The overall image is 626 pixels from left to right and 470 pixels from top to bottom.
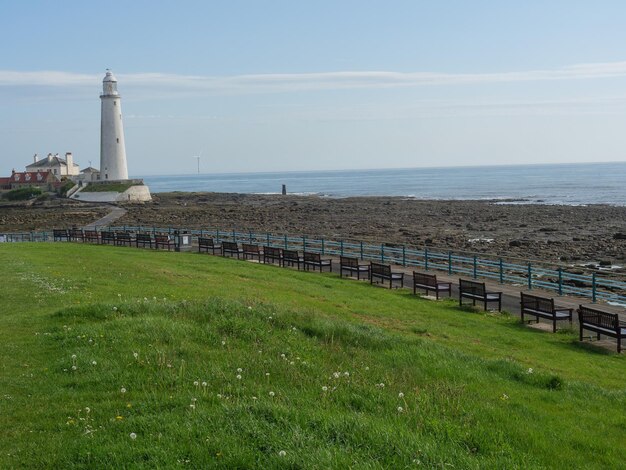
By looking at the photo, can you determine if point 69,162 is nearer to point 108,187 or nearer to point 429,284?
point 108,187

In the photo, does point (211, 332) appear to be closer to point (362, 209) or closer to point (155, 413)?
point (155, 413)

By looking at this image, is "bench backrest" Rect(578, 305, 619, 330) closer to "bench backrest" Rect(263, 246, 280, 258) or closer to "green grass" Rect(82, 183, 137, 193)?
"bench backrest" Rect(263, 246, 280, 258)

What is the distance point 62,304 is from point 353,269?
12328 mm

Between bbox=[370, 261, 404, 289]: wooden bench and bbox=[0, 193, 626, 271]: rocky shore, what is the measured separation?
47.3 ft

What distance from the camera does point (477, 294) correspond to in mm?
18422

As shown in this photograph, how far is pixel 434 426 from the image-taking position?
674cm

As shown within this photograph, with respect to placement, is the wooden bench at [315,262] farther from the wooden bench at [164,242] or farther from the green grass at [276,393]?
the green grass at [276,393]

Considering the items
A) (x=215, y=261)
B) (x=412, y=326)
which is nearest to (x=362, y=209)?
(x=215, y=261)

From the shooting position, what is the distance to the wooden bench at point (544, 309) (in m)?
15.7

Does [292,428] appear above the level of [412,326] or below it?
above

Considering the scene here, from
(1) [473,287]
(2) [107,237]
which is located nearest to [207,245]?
(2) [107,237]

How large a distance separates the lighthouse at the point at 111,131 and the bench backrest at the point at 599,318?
75004 millimetres

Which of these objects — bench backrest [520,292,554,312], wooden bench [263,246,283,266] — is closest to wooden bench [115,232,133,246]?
wooden bench [263,246,283,266]

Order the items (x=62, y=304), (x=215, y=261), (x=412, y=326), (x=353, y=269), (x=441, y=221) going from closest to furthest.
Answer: (x=62, y=304)
(x=412, y=326)
(x=353, y=269)
(x=215, y=261)
(x=441, y=221)
